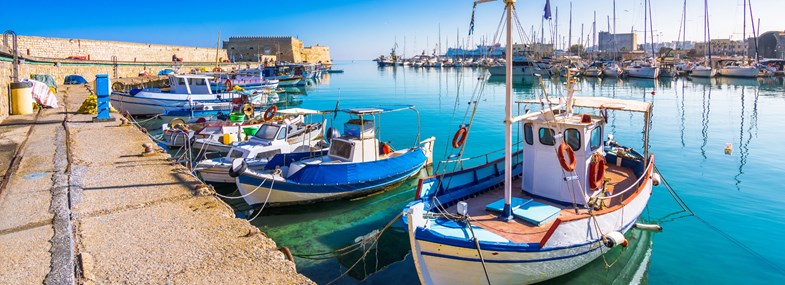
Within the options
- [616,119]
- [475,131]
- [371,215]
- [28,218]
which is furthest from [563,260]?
[616,119]

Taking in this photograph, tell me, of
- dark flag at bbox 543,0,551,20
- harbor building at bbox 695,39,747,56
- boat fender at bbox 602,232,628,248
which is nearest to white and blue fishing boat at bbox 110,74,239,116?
dark flag at bbox 543,0,551,20

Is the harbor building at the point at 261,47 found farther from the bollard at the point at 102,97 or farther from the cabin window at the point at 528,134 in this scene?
the cabin window at the point at 528,134

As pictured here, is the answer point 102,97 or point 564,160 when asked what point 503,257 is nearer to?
point 564,160

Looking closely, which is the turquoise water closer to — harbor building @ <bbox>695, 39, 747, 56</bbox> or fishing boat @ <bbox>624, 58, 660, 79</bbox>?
fishing boat @ <bbox>624, 58, 660, 79</bbox>

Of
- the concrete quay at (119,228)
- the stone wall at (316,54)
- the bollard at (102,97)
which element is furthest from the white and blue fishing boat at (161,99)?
the stone wall at (316,54)

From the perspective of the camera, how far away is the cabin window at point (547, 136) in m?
9.24

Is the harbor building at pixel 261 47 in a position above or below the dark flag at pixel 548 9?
above

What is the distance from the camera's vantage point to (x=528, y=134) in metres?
9.68

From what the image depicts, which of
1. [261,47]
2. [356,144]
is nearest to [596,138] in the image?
[356,144]

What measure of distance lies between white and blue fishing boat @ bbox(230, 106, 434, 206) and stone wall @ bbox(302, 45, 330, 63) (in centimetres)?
11129

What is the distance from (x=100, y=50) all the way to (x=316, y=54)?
8266 centimetres

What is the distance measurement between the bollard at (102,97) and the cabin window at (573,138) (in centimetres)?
1605

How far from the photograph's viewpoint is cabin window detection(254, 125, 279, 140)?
16188mm

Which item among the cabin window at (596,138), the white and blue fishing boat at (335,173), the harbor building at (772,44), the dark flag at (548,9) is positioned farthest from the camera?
the harbor building at (772,44)
